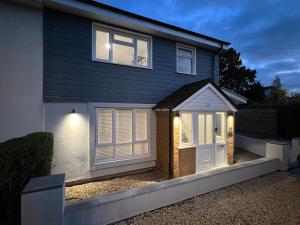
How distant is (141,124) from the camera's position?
26.2 feet

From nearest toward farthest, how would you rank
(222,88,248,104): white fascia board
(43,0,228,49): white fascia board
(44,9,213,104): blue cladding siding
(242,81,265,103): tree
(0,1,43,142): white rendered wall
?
(0,1,43,142): white rendered wall < (43,0,228,49): white fascia board < (44,9,213,104): blue cladding siding < (222,88,248,104): white fascia board < (242,81,265,103): tree

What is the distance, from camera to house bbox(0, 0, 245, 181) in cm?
579

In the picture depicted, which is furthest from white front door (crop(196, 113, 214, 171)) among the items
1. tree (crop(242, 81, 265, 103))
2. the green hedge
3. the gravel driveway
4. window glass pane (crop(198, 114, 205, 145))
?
tree (crop(242, 81, 265, 103))

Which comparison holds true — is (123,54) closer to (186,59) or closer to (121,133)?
(121,133)

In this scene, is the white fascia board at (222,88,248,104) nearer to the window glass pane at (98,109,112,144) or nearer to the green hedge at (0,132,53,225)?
the window glass pane at (98,109,112,144)

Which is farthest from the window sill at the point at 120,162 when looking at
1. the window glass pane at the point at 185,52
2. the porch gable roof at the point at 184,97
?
the window glass pane at the point at 185,52

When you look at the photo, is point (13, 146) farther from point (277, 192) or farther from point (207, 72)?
point (207, 72)

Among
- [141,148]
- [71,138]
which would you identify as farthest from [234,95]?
[71,138]

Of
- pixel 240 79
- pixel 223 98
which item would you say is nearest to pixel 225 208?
pixel 223 98

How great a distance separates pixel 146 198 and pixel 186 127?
419 cm

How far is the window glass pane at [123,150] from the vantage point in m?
7.35

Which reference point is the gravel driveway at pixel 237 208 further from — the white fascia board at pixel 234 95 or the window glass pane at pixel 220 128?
the white fascia board at pixel 234 95

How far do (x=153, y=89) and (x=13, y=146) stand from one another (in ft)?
19.1

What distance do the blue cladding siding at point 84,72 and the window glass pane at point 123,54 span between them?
32cm
